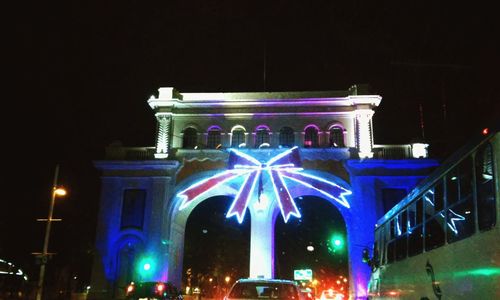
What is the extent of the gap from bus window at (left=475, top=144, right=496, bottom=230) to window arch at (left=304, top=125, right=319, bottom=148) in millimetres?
28673

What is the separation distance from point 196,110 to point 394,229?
26144mm

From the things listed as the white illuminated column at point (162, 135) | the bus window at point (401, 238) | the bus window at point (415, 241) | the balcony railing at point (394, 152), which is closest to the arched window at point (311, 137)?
the balcony railing at point (394, 152)

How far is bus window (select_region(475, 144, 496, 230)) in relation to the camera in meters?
6.07

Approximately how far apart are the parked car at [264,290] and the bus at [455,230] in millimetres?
2333

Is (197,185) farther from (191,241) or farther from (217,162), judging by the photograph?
(191,241)

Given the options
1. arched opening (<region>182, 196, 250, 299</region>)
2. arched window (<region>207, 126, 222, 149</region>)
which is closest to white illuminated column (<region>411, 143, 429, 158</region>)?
arched window (<region>207, 126, 222, 149</region>)

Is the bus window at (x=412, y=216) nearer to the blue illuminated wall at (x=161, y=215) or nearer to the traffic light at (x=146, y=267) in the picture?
the blue illuminated wall at (x=161, y=215)

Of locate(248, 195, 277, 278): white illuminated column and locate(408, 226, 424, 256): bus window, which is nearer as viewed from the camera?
locate(408, 226, 424, 256): bus window

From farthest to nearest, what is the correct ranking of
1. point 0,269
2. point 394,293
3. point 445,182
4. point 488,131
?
point 0,269 → point 394,293 → point 445,182 → point 488,131

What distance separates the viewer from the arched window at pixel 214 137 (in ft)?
118

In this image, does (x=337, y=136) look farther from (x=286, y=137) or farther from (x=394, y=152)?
(x=394, y=152)

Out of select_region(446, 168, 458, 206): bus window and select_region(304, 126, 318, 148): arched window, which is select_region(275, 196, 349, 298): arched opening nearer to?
select_region(304, 126, 318, 148): arched window

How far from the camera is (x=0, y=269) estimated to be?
29734mm

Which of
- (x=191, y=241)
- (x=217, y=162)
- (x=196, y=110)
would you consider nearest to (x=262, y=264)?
(x=217, y=162)
